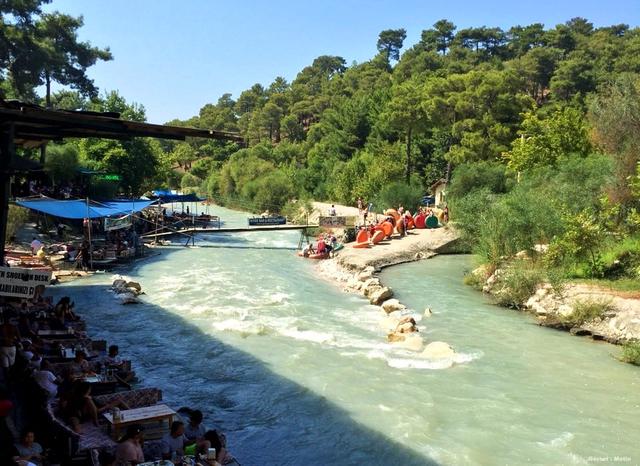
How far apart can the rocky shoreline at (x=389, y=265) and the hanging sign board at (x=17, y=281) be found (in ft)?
28.0

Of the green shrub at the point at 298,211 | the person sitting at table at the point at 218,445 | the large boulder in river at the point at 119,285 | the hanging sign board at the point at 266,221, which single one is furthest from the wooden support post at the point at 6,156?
the green shrub at the point at 298,211

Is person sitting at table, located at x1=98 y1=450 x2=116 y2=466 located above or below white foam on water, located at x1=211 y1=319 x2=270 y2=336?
above

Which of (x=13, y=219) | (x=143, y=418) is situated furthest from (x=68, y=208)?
(x=143, y=418)

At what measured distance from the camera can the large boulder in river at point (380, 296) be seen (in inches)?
758

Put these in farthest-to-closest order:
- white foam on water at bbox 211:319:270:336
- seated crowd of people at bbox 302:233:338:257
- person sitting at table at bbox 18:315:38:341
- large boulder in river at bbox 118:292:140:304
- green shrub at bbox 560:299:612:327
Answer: seated crowd of people at bbox 302:233:338:257 → large boulder in river at bbox 118:292:140:304 → green shrub at bbox 560:299:612:327 → white foam on water at bbox 211:319:270:336 → person sitting at table at bbox 18:315:38:341

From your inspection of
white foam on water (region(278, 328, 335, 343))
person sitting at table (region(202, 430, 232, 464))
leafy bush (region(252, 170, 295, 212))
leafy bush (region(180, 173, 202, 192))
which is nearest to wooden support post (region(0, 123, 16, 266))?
person sitting at table (region(202, 430, 232, 464))

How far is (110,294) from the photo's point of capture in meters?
19.2

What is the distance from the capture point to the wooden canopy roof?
7987mm

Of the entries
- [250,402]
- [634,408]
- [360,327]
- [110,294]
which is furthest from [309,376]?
[110,294]

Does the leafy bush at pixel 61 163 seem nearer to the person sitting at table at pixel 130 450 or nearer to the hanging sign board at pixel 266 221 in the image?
the hanging sign board at pixel 266 221

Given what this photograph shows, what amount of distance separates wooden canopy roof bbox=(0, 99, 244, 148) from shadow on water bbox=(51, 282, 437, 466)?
16.1 feet

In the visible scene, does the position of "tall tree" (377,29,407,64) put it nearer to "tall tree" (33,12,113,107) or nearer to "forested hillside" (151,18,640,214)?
"forested hillside" (151,18,640,214)

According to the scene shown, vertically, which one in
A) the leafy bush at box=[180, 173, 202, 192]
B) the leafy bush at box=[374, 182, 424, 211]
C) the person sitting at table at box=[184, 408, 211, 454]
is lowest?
the person sitting at table at box=[184, 408, 211, 454]

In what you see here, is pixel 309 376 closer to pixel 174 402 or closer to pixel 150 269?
pixel 174 402
